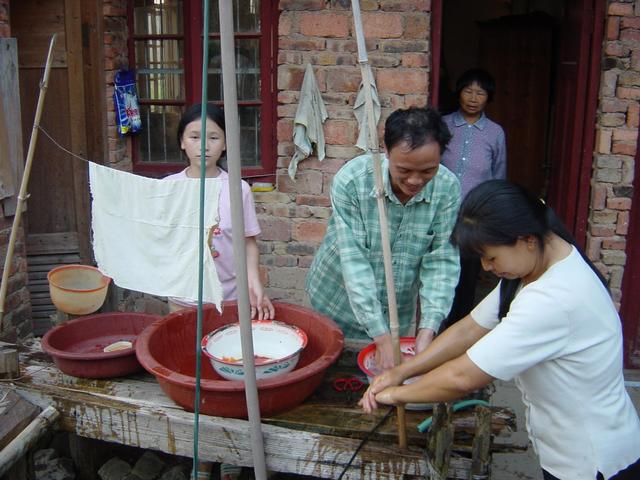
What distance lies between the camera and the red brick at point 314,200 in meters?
4.31

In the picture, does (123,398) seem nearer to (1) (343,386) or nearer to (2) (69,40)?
(1) (343,386)

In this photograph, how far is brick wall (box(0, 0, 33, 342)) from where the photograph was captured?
397 cm

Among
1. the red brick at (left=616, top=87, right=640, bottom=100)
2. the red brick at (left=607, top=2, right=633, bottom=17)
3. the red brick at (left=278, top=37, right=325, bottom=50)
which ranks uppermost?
the red brick at (left=607, top=2, right=633, bottom=17)

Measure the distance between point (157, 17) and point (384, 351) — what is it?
3269 millimetres

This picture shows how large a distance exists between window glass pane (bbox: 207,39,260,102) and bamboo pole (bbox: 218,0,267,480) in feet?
8.85

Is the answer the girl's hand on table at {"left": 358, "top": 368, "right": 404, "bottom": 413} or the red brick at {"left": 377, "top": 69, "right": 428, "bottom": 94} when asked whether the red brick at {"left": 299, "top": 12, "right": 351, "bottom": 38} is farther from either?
the girl's hand on table at {"left": 358, "top": 368, "right": 404, "bottom": 413}

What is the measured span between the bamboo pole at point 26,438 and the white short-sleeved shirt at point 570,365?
1.50m

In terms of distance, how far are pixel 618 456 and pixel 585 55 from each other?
2.97 m

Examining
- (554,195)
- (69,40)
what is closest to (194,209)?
(69,40)

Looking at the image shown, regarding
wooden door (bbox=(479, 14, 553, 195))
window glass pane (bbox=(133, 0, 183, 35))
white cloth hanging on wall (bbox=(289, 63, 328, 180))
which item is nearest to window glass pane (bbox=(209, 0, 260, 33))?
window glass pane (bbox=(133, 0, 183, 35))

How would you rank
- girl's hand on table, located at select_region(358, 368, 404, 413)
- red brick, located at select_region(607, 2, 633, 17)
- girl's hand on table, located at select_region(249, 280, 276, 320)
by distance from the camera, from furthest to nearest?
red brick, located at select_region(607, 2, 633, 17)
girl's hand on table, located at select_region(249, 280, 276, 320)
girl's hand on table, located at select_region(358, 368, 404, 413)

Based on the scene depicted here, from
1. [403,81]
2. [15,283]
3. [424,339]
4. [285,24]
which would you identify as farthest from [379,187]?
[15,283]

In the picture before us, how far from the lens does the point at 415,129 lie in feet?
7.13

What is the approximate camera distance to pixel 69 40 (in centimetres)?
443
